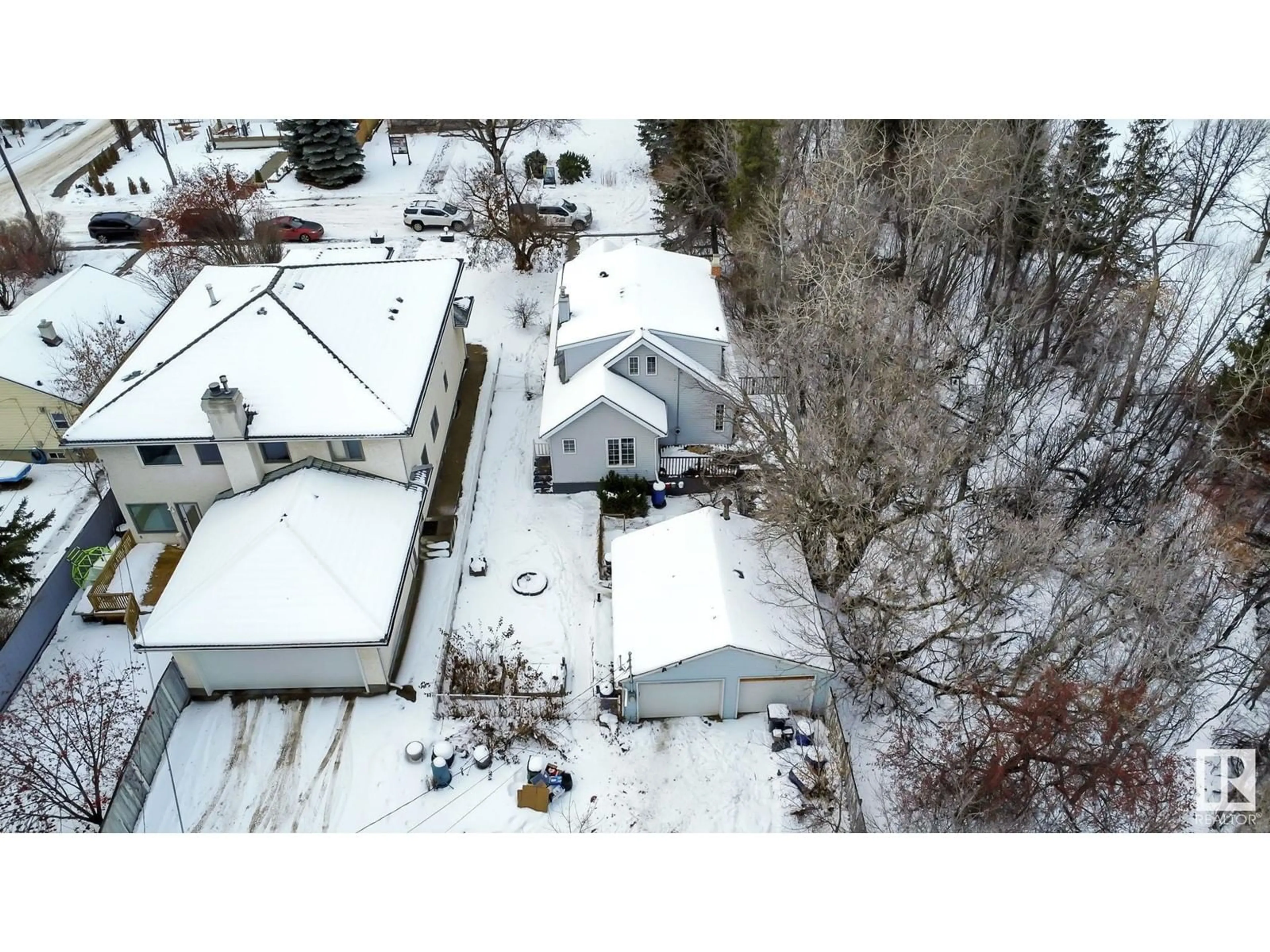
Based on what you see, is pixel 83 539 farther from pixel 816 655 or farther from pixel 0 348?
pixel 816 655

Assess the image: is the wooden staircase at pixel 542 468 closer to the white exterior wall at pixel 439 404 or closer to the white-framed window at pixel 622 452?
the white-framed window at pixel 622 452

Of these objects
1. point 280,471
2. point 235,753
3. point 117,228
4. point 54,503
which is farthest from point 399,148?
point 235,753

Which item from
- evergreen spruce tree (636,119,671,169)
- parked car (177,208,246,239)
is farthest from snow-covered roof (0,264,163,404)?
evergreen spruce tree (636,119,671,169)

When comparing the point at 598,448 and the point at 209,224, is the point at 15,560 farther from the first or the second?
the point at 209,224

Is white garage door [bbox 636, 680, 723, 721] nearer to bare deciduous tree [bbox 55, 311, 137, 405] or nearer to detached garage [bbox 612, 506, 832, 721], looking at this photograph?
detached garage [bbox 612, 506, 832, 721]

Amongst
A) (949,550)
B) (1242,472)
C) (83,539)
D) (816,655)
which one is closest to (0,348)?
(83,539)

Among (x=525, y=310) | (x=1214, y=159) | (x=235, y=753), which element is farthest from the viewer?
(x=525, y=310)
